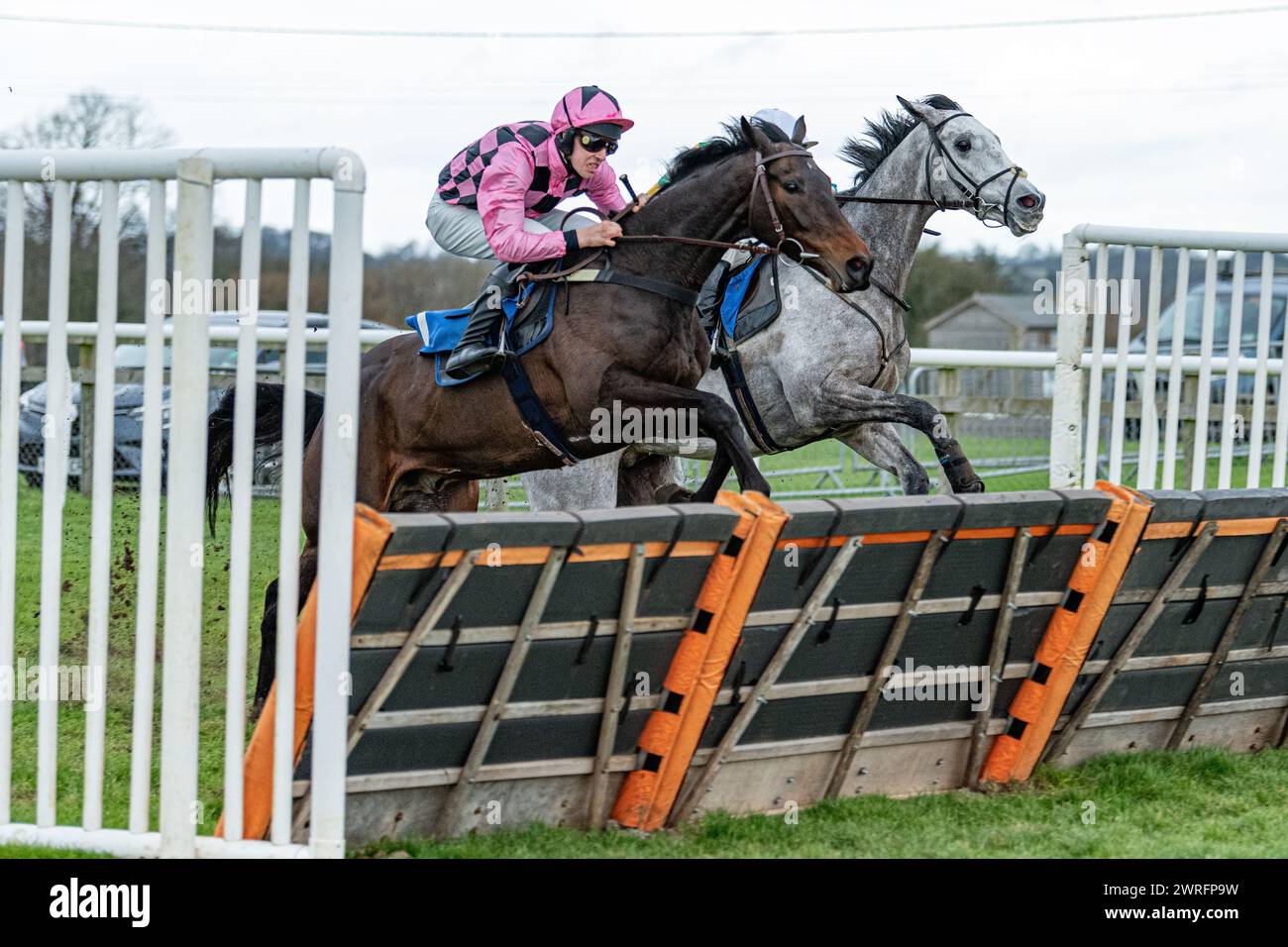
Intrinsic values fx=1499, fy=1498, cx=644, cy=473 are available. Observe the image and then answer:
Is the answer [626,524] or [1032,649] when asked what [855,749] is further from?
[626,524]

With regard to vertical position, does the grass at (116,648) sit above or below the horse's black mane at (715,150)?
below

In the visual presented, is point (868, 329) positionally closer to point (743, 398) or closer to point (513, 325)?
point (743, 398)

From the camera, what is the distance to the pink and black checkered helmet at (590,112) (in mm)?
4965

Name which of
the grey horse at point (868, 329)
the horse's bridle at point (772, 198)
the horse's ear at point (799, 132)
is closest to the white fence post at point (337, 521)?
the horse's bridle at point (772, 198)

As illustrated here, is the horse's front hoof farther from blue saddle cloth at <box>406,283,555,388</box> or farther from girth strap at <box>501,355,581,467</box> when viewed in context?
blue saddle cloth at <box>406,283,555,388</box>

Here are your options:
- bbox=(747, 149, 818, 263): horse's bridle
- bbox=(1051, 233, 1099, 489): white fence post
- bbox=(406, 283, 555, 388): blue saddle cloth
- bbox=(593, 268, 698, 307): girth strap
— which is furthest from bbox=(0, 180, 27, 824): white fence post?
bbox=(1051, 233, 1099, 489): white fence post

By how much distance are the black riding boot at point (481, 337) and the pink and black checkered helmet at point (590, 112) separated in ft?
1.76

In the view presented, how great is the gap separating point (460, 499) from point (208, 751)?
1301 millimetres

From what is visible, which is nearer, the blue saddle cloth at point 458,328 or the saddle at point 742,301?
the blue saddle cloth at point 458,328

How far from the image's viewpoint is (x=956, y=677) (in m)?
4.39

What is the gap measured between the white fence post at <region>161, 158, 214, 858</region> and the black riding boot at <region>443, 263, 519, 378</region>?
1.69 metres

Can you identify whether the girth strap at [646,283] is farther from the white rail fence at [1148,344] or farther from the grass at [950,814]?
the grass at [950,814]

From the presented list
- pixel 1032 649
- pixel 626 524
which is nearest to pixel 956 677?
pixel 1032 649

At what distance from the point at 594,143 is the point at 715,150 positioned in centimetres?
43
